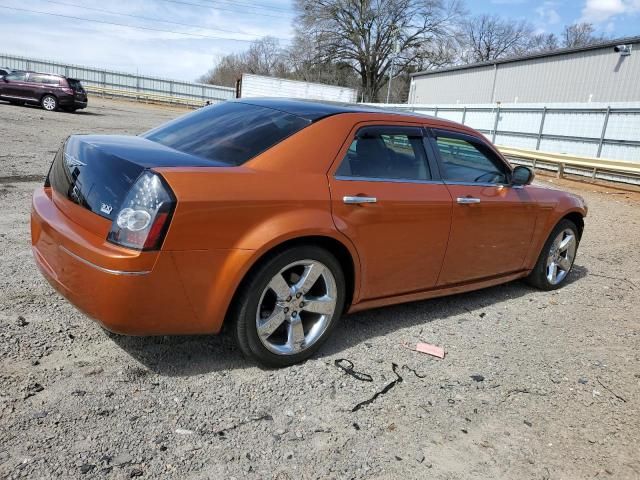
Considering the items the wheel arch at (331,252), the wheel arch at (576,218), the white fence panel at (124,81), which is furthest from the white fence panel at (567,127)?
the white fence panel at (124,81)

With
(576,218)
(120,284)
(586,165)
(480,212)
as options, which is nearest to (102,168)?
(120,284)

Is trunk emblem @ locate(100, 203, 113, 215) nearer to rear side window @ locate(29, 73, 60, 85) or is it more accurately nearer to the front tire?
the front tire

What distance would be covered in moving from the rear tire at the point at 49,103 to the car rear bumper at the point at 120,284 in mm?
25457

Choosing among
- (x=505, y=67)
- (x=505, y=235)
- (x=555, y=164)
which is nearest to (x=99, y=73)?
(x=505, y=67)

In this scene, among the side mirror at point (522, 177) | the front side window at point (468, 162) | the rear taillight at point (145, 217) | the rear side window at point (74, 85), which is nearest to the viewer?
the rear taillight at point (145, 217)

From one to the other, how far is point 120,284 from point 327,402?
4.17ft

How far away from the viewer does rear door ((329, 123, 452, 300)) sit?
11.0 ft

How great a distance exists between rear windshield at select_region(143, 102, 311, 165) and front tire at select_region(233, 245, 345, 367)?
664 millimetres

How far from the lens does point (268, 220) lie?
293 centimetres

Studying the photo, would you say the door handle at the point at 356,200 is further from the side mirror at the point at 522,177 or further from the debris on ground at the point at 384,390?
the side mirror at the point at 522,177

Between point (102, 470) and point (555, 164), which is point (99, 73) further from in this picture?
point (102, 470)

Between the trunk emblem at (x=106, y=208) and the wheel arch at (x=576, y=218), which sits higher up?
the trunk emblem at (x=106, y=208)

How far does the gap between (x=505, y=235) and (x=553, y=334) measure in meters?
0.87

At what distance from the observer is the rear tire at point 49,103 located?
2506cm
